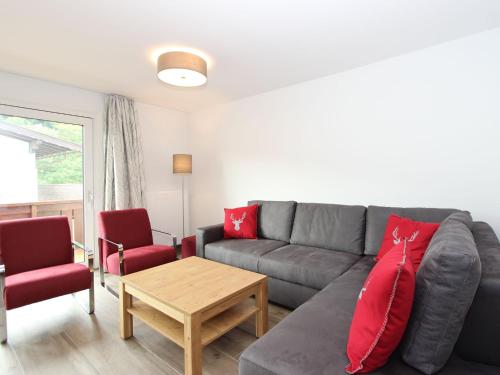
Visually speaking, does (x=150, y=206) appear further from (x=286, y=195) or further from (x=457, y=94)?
(x=457, y=94)

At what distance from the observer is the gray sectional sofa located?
3.39 feet

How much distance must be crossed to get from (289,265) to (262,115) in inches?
87.8

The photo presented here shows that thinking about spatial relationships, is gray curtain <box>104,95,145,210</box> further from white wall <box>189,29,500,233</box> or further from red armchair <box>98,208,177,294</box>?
white wall <box>189,29,500,233</box>

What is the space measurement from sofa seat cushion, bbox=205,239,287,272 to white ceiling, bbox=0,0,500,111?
6.39 feet

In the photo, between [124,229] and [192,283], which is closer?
[192,283]

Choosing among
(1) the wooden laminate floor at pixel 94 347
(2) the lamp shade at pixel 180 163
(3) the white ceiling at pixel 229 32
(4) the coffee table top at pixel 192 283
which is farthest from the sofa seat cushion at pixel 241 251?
(3) the white ceiling at pixel 229 32

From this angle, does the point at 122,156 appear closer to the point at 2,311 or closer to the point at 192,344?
the point at 2,311

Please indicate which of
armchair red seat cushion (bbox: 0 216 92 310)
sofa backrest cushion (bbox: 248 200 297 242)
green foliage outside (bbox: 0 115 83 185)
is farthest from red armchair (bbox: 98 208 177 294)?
sofa backrest cushion (bbox: 248 200 297 242)

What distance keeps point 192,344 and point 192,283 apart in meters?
0.50

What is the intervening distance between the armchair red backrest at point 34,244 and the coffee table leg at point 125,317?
3.15 ft

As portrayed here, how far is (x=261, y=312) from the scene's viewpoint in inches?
79.3

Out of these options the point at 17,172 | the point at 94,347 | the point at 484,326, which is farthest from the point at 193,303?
the point at 17,172

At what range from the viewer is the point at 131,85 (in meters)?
3.41

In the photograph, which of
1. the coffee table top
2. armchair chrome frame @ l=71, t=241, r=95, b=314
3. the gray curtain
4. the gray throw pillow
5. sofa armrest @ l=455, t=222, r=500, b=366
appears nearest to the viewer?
the gray throw pillow
